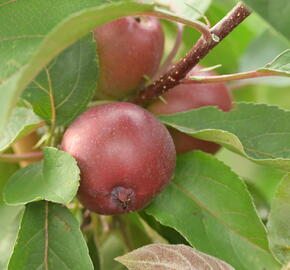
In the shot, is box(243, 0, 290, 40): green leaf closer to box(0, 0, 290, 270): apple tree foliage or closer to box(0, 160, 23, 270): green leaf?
box(0, 0, 290, 270): apple tree foliage

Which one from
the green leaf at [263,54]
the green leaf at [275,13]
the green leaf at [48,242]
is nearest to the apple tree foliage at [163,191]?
the green leaf at [48,242]

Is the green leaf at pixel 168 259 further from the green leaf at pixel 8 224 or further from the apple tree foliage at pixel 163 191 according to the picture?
the green leaf at pixel 8 224

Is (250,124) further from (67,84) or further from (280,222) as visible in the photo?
(67,84)

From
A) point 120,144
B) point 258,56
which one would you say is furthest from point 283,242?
point 258,56

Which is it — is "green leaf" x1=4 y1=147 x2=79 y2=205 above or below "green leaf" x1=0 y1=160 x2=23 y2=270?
above

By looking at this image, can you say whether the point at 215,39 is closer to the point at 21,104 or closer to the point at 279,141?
the point at 279,141

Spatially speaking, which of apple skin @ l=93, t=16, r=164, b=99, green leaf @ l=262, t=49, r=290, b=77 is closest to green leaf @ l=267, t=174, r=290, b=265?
green leaf @ l=262, t=49, r=290, b=77
